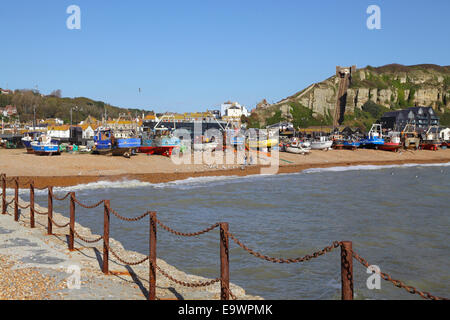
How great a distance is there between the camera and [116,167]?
124 feet

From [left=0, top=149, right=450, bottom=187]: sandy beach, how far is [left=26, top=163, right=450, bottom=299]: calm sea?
267 centimetres

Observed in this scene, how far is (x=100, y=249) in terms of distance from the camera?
1230cm

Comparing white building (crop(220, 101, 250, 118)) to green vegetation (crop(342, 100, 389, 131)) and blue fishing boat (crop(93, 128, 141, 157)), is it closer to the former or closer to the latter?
green vegetation (crop(342, 100, 389, 131))

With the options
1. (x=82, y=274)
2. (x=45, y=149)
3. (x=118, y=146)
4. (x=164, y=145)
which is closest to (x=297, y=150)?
(x=164, y=145)

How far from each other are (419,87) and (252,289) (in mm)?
172185

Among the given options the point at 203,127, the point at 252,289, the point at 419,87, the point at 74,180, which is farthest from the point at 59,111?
the point at 252,289

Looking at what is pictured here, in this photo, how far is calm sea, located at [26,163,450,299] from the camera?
11.3m

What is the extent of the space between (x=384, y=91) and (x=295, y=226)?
152 metres

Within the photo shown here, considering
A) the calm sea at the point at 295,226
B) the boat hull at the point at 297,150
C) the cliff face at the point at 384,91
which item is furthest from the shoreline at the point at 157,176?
the cliff face at the point at 384,91

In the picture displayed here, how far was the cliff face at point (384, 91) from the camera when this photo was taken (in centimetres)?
14812

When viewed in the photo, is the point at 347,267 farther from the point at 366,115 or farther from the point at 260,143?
the point at 366,115

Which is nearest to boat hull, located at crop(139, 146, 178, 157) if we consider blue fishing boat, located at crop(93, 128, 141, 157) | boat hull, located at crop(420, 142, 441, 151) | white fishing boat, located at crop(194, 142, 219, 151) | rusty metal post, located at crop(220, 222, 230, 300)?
blue fishing boat, located at crop(93, 128, 141, 157)

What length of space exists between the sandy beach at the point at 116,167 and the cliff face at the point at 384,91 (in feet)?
287
